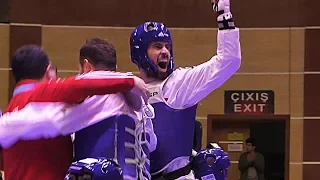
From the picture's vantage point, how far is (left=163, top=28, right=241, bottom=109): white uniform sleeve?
461 centimetres

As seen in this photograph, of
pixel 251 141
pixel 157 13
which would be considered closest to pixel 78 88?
pixel 157 13

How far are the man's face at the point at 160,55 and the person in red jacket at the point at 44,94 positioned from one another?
121 cm

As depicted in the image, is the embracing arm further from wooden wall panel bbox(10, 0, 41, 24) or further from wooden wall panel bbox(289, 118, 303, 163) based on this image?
wooden wall panel bbox(289, 118, 303, 163)

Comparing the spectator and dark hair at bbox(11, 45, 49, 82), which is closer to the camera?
dark hair at bbox(11, 45, 49, 82)

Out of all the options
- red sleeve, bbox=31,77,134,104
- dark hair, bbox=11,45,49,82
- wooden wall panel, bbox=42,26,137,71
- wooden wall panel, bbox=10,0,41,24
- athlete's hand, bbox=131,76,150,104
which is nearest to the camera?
red sleeve, bbox=31,77,134,104

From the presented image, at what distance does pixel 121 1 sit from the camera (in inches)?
434

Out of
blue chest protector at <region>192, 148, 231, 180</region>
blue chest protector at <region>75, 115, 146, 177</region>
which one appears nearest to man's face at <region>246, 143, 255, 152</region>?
blue chest protector at <region>192, 148, 231, 180</region>

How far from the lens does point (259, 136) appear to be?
38.5 feet

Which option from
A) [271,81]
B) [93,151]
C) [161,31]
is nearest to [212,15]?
[271,81]

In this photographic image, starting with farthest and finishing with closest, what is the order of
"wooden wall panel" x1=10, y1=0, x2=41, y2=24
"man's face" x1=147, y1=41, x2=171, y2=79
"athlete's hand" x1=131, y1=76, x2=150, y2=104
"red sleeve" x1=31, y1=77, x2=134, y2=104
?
"wooden wall panel" x1=10, y1=0, x2=41, y2=24, "man's face" x1=147, y1=41, x2=171, y2=79, "athlete's hand" x1=131, y1=76, x2=150, y2=104, "red sleeve" x1=31, y1=77, x2=134, y2=104

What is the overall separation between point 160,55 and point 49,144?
1.49 meters

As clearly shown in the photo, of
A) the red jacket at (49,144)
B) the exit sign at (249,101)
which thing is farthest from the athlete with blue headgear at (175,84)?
Result: the exit sign at (249,101)

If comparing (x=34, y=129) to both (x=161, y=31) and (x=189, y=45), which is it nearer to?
(x=161, y=31)

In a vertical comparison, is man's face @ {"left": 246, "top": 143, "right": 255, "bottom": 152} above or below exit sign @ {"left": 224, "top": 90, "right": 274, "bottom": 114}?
below
